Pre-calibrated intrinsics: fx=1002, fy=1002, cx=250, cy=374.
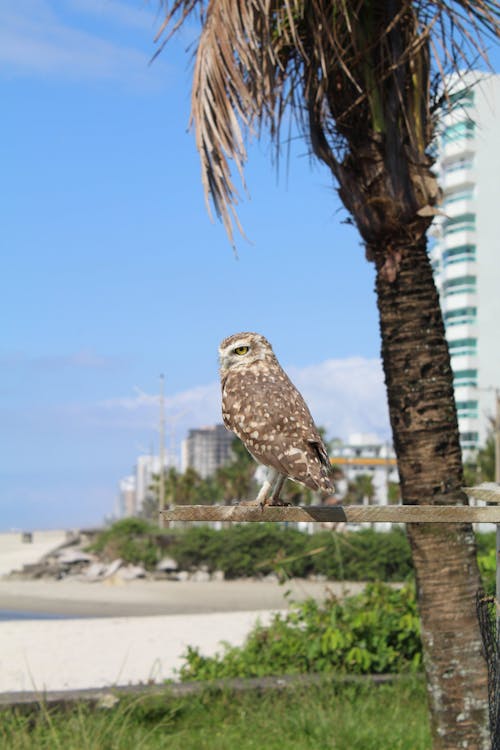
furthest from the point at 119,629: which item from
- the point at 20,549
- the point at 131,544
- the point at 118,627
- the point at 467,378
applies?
the point at 467,378

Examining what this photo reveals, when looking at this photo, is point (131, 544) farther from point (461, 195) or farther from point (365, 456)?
point (461, 195)

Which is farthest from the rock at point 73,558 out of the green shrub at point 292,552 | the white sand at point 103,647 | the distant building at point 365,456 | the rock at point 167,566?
the distant building at point 365,456

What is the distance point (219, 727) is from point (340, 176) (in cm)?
454

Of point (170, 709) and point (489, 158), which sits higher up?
point (489, 158)

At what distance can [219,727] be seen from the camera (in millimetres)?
8203

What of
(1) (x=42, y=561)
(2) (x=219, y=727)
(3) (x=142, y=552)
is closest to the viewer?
(2) (x=219, y=727)

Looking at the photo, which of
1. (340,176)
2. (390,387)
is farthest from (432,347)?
(340,176)

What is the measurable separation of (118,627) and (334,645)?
10242mm

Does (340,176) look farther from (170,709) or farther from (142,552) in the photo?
(142,552)

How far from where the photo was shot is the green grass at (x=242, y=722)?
735 centimetres

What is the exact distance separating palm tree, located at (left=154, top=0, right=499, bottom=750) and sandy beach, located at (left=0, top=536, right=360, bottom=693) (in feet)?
9.22

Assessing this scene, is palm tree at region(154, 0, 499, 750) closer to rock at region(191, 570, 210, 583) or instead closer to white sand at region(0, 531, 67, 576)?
rock at region(191, 570, 210, 583)

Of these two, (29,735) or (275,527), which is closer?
(29,735)

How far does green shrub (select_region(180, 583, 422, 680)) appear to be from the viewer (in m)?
9.93
